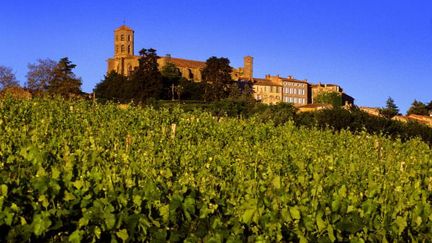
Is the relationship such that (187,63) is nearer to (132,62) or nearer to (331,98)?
(132,62)

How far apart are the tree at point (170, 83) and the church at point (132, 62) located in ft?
63.3

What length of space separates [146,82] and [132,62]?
4557cm

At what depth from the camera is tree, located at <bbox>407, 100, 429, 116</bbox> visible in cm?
10044

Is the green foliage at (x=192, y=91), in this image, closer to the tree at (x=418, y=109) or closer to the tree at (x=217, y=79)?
the tree at (x=217, y=79)

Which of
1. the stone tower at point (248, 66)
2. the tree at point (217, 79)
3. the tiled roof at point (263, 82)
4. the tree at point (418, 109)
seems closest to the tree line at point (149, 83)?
the tree at point (217, 79)

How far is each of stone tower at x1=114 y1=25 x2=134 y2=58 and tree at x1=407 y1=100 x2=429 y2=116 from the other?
62955mm

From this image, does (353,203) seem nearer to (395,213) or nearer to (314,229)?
(395,213)


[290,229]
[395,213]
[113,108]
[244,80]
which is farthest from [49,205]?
[244,80]

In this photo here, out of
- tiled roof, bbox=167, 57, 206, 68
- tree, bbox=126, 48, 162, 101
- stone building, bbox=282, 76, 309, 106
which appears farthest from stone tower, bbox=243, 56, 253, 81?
tree, bbox=126, 48, 162, 101

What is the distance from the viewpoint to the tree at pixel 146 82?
241ft

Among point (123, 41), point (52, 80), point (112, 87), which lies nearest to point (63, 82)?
point (52, 80)

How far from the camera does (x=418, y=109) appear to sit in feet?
331

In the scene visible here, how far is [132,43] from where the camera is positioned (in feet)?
443

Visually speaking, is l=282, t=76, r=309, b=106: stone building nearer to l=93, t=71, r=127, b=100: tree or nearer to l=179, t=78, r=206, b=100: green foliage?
l=179, t=78, r=206, b=100: green foliage
